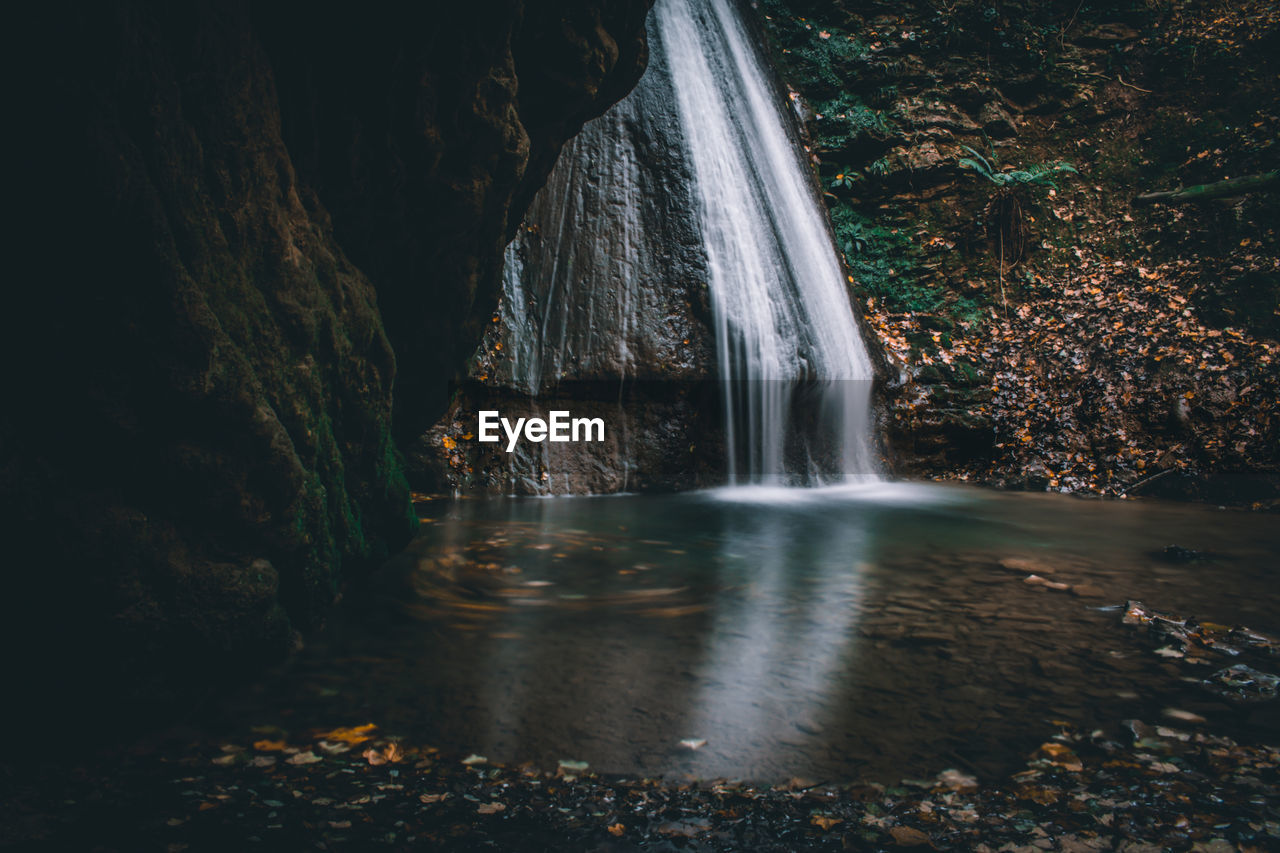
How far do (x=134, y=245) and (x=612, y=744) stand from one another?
213cm

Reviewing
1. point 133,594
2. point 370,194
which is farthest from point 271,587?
point 370,194

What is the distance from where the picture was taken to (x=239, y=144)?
2.91m

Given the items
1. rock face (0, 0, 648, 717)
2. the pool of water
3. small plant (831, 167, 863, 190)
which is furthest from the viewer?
small plant (831, 167, 863, 190)

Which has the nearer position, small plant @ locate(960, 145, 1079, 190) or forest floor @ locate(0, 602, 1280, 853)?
forest floor @ locate(0, 602, 1280, 853)

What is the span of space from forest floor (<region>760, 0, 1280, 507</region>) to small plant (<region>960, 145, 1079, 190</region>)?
0.03 meters

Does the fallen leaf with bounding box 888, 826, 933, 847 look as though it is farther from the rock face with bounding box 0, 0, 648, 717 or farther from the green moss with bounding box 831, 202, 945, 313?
the green moss with bounding box 831, 202, 945, 313

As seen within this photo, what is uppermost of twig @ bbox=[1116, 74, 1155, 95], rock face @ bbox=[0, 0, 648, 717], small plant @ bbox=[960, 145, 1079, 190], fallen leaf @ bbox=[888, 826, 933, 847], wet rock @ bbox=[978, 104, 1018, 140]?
twig @ bbox=[1116, 74, 1155, 95]

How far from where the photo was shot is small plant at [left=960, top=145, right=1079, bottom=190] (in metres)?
10.2

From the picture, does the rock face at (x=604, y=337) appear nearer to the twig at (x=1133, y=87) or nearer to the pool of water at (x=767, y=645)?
the pool of water at (x=767, y=645)

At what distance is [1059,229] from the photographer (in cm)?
1017

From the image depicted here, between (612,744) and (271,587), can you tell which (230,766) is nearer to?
(271,587)

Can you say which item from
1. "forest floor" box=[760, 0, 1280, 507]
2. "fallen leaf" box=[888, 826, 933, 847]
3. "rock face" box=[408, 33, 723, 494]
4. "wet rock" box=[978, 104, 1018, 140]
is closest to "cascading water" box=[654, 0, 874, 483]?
"rock face" box=[408, 33, 723, 494]

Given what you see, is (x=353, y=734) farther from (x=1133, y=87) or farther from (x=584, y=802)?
(x=1133, y=87)

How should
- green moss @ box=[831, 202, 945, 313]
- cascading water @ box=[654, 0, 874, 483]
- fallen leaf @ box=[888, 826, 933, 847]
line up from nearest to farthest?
fallen leaf @ box=[888, 826, 933, 847]
cascading water @ box=[654, 0, 874, 483]
green moss @ box=[831, 202, 945, 313]
